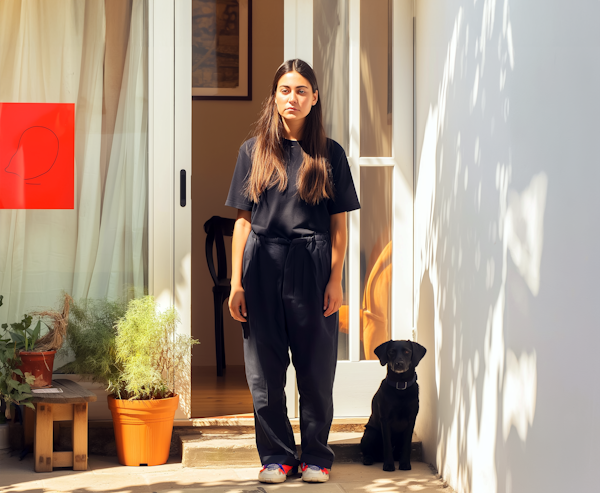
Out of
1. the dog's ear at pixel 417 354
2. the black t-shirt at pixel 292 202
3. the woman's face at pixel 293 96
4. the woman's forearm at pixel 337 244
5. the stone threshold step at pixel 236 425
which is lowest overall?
the stone threshold step at pixel 236 425

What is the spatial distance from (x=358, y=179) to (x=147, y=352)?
1311mm

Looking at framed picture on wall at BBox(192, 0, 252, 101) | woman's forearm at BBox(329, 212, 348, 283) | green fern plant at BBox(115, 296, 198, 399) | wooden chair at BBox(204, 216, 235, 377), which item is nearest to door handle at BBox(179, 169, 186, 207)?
green fern plant at BBox(115, 296, 198, 399)

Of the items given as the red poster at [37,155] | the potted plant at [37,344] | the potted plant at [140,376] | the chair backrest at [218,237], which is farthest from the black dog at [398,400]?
the chair backrest at [218,237]

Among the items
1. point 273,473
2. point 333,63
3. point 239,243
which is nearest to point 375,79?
point 333,63

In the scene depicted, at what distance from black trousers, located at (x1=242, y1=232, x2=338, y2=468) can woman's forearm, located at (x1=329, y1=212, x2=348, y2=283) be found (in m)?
0.02

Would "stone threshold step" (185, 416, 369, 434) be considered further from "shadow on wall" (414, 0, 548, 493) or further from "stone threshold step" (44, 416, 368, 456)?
"shadow on wall" (414, 0, 548, 493)

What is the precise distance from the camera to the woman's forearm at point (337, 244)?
274cm

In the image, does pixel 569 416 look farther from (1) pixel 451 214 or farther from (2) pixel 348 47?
(2) pixel 348 47

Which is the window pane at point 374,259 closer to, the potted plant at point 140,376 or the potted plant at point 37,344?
the potted plant at point 140,376

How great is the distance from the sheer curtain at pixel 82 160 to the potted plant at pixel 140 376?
0.32 meters

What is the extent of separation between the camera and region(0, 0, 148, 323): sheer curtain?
10.8 ft

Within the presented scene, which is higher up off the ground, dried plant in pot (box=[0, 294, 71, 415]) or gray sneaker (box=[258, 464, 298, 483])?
dried plant in pot (box=[0, 294, 71, 415])

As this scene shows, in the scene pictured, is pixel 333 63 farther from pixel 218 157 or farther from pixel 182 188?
pixel 218 157

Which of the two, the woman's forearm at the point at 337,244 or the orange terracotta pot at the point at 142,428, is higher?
the woman's forearm at the point at 337,244
